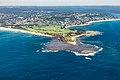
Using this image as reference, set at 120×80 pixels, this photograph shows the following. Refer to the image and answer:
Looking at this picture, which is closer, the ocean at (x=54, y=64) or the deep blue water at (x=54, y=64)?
the deep blue water at (x=54, y=64)

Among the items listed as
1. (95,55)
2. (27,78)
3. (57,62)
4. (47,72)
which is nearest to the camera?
(27,78)

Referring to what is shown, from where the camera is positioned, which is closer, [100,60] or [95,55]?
[100,60]

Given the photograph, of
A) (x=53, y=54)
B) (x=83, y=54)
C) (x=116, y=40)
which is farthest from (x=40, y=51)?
(x=116, y=40)

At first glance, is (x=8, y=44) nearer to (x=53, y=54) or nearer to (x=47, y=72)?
(x=53, y=54)

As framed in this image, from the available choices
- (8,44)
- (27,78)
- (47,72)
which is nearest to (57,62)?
(47,72)

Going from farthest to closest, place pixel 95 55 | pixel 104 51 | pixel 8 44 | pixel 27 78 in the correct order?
pixel 8 44 → pixel 104 51 → pixel 95 55 → pixel 27 78

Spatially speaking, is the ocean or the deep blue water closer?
the deep blue water
